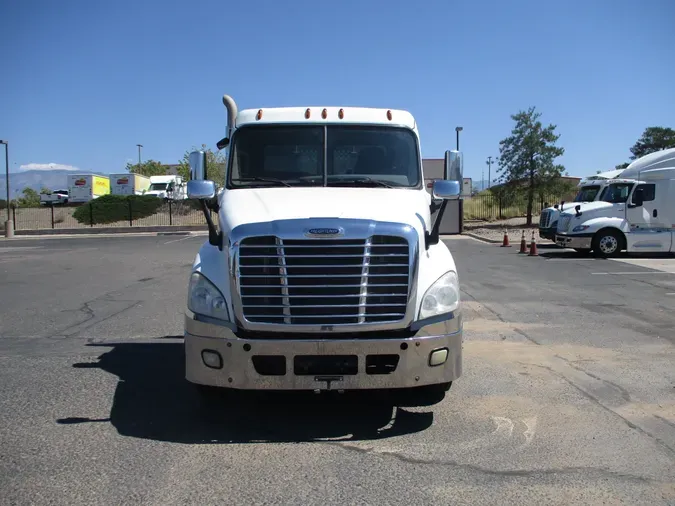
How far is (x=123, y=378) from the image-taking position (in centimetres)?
642

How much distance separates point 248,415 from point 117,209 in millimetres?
44588

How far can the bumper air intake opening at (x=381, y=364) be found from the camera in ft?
15.2

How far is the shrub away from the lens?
46.9 m

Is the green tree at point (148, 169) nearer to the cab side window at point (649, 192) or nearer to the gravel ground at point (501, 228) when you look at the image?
the gravel ground at point (501, 228)

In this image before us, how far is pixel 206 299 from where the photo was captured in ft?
15.8

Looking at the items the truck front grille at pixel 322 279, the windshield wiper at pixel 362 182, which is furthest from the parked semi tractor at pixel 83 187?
the truck front grille at pixel 322 279

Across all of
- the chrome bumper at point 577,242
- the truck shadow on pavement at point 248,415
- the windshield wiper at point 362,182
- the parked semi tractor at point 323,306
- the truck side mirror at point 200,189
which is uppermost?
the windshield wiper at point 362,182

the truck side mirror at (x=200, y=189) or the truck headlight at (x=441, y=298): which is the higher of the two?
the truck side mirror at (x=200, y=189)

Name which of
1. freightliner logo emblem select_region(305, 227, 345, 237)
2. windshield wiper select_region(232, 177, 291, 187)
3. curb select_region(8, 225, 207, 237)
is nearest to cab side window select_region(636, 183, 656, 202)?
windshield wiper select_region(232, 177, 291, 187)

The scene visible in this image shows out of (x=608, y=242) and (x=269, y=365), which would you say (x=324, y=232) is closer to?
(x=269, y=365)

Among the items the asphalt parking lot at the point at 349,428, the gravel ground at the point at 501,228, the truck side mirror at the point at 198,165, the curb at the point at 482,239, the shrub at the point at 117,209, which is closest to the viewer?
the asphalt parking lot at the point at 349,428

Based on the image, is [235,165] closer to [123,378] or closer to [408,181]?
[408,181]

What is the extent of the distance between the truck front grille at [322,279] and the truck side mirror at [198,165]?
1966mm

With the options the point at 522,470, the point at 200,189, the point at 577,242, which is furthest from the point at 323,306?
the point at 577,242
